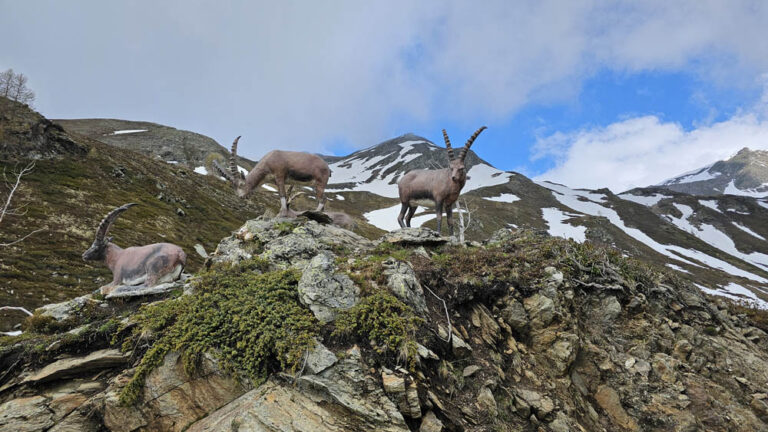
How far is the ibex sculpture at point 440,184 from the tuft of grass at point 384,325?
5.84 metres

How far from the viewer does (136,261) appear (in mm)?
8141

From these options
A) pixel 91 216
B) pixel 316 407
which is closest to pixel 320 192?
pixel 316 407

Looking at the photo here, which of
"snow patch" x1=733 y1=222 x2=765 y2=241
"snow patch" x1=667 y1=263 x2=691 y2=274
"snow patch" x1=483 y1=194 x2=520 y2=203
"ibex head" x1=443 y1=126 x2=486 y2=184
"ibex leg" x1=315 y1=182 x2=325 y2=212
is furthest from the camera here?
→ "snow patch" x1=733 y1=222 x2=765 y2=241

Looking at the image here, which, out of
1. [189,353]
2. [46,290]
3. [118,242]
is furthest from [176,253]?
[118,242]

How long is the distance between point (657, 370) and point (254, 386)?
29.9 feet

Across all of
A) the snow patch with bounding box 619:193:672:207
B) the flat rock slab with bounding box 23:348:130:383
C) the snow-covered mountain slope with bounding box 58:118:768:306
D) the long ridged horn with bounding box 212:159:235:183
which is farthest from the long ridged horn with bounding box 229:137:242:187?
the snow patch with bounding box 619:193:672:207

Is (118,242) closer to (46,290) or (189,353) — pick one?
(46,290)

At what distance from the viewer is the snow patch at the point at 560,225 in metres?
56.6

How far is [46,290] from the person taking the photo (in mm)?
13477

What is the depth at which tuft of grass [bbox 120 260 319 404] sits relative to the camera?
4.95 meters

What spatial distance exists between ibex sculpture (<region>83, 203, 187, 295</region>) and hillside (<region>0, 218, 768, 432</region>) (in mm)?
732

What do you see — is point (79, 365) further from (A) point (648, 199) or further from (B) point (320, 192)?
(A) point (648, 199)

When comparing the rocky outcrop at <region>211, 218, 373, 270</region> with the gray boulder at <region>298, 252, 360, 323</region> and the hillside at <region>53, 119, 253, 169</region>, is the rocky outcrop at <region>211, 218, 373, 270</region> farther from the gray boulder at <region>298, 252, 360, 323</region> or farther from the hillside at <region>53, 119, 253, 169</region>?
the hillside at <region>53, 119, 253, 169</region>

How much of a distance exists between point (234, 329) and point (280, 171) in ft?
22.3
